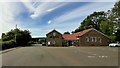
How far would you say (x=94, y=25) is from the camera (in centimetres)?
10762

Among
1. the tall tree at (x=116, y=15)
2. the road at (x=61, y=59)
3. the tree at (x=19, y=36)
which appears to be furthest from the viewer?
the tree at (x=19, y=36)

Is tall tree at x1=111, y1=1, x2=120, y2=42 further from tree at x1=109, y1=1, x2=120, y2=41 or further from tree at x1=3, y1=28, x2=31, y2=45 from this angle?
tree at x1=3, y1=28, x2=31, y2=45

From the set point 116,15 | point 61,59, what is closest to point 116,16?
point 116,15

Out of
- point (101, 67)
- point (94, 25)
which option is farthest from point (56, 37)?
point (101, 67)

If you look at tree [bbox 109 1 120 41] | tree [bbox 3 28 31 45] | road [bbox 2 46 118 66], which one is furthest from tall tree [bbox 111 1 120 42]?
road [bbox 2 46 118 66]

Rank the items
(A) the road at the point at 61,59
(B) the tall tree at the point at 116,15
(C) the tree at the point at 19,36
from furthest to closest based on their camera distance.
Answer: (C) the tree at the point at 19,36
(B) the tall tree at the point at 116,15
(A) the road at the point at 61,59

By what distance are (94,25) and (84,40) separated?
108ft

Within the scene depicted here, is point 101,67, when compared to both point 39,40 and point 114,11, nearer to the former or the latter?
point 114,11

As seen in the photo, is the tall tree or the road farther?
the tall tree

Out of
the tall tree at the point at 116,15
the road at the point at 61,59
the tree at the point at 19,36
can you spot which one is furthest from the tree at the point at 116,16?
the road at the point at 61,59

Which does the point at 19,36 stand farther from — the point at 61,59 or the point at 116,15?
the point at 61,59

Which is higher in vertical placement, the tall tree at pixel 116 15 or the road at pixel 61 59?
the tall tree at pixel 116 15

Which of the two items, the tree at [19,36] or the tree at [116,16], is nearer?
the tree at [116,16]

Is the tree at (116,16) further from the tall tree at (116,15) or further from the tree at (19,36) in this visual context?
the tree at (19,36)
